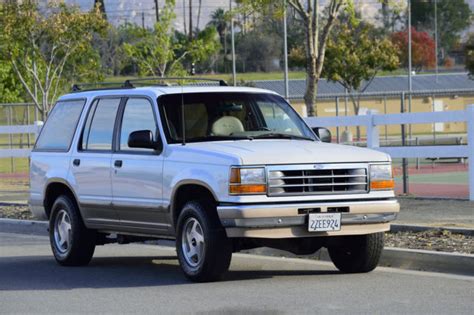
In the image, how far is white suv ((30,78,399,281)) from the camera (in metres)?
11.1

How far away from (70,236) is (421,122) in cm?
752

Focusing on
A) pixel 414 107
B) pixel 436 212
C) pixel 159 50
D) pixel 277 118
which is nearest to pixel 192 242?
pixel 277 118

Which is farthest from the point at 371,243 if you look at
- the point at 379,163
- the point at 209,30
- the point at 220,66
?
the point at 220,66

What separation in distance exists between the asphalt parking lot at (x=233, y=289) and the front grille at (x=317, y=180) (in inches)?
36.2

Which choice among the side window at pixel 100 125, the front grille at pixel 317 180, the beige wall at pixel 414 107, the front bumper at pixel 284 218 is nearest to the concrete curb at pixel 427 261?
the front bumper at pixel 284 218

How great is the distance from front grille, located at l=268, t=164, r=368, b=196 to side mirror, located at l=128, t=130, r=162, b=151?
5.12 ft

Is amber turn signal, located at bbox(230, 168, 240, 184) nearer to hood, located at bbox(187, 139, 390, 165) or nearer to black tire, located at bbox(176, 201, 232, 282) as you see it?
hood, located at bbox(187, 139, 390, 165)

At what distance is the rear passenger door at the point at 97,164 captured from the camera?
12.8 m

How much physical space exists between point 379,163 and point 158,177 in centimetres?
226

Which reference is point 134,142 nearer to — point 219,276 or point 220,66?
point 219,276

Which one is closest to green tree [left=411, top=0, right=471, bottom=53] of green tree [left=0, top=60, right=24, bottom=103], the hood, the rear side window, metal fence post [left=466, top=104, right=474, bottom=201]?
green tree [left=0, top=60, right=24, bottom=103]

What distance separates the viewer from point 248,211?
10.9 m

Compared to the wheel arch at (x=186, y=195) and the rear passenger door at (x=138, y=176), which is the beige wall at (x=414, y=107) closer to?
the rear passenger door at (x=138, y=176)

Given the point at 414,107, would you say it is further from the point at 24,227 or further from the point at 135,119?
the point at 135,119
